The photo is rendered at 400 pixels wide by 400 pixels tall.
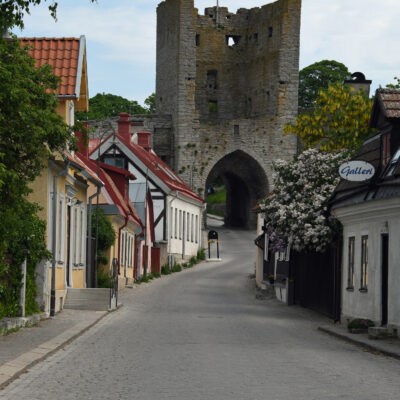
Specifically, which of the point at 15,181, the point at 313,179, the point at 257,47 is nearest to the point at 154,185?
the point at 313,179

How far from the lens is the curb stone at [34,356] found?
11.1 m

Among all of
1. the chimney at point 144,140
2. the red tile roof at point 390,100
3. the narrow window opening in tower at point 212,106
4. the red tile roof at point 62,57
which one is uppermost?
the narrow window opening in tower at point 212,106

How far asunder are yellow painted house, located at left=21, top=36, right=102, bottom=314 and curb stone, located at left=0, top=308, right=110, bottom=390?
347cm

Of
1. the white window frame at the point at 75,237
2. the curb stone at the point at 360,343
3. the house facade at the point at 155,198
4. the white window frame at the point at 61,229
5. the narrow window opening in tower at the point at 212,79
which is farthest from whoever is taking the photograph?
the narrow window opening in tower at the point at 212,79

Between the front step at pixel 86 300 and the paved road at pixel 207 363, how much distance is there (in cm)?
70

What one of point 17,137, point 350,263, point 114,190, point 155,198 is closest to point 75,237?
point 350,263

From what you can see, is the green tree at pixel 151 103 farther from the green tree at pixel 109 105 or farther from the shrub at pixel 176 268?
the shrub at pixel 176 268

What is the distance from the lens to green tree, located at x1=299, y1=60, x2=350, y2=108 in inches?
3659

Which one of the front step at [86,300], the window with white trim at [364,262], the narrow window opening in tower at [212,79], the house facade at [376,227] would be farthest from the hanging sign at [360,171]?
the narrow window opening in tower at [212,79]

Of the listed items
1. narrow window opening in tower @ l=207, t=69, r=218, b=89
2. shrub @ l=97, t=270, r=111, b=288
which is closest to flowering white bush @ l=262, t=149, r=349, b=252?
shrub @ l=97, t=270, r=111, b=288

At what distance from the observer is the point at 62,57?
78.6ft

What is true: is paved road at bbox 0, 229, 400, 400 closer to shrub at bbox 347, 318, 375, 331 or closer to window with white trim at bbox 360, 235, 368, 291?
shrub at bbox 347, 318, 375, 331

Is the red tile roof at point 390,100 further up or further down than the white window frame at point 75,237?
further up

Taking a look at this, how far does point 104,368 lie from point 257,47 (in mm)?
72142
